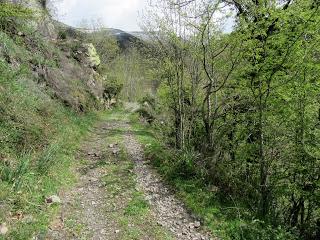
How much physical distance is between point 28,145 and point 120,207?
3319 millimetres

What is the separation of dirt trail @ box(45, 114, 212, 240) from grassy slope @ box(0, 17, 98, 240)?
432mm

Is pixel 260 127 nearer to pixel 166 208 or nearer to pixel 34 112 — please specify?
pixel 166 208

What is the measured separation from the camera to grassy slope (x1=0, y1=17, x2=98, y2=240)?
672 centimetres

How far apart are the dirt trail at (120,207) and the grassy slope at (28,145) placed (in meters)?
0.43

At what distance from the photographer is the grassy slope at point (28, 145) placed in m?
6.72

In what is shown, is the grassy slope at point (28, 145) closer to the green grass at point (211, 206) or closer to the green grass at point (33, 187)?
A: the green grass at point (33, 187)

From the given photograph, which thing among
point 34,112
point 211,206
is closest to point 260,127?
point 211,206

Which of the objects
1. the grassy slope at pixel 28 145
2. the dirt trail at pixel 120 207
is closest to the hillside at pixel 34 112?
the grassy slope at pixel 28 145

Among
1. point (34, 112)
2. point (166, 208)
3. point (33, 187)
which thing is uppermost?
point (34, 112)

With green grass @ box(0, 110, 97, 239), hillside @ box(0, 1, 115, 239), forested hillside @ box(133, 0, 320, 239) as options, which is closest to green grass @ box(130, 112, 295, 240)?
forested hillside @ box(133, 0, 320, 239)

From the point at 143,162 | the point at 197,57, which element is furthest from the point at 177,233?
the point at 197,57

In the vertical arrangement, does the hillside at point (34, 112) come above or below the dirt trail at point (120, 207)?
above

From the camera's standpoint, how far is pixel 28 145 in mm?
9773

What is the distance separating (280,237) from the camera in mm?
7859
